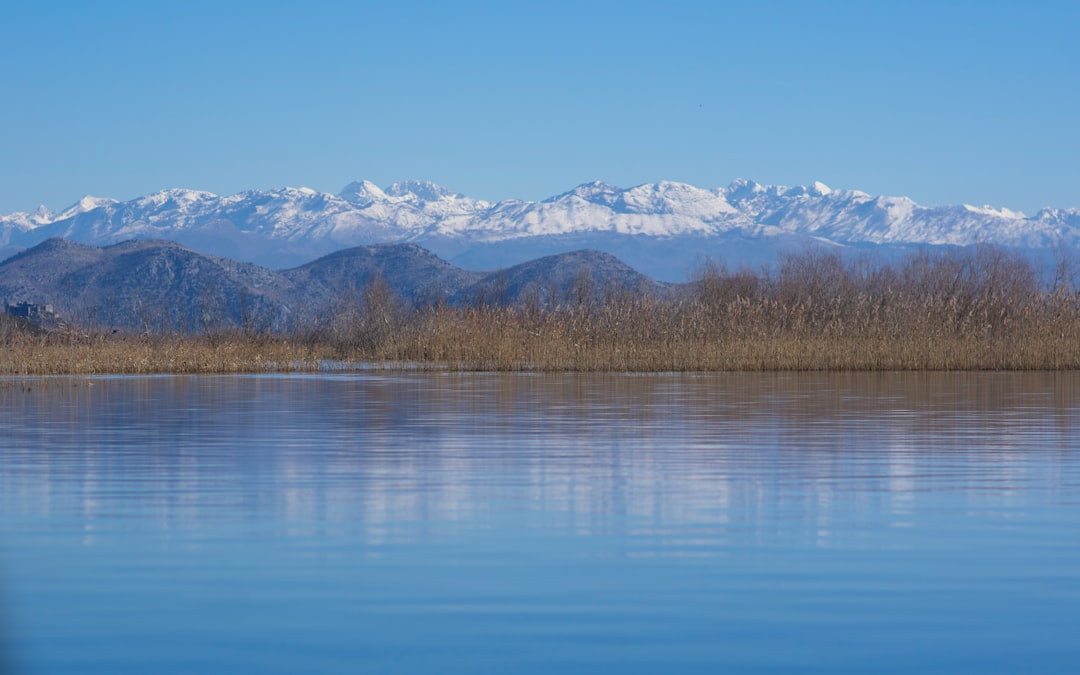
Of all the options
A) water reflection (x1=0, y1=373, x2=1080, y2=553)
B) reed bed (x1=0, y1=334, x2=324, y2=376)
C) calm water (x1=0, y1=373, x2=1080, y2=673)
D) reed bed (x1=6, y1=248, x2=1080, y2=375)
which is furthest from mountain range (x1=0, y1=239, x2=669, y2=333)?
calm water (x1=0, y1=373, x2=1080, y2=673)

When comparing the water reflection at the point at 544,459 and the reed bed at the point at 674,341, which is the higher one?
the reed bed at the point at 674,341

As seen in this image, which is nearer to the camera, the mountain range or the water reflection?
the water reflection

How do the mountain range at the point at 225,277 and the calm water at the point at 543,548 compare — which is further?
the mountain range at the point at 225,277

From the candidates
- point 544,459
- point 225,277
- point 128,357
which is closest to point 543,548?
point 544,459

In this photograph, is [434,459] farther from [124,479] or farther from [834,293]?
[834,293]

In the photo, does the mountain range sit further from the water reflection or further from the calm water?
the calm water

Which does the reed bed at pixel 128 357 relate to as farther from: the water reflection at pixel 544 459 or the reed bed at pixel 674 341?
the water reflection at pixel 544 459

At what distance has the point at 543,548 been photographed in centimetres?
852

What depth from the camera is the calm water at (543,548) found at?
614cm

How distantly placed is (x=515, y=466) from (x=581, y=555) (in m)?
4.64

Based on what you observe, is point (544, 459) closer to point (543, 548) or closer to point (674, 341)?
point (543, 548)

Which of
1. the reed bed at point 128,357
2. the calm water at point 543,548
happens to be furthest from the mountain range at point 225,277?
the calm water at point 543,548

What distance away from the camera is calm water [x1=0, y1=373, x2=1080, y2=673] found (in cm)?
614

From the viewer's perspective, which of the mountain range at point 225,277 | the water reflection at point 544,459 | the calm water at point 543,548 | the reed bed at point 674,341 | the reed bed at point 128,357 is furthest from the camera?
the mountain range at point 225,277
